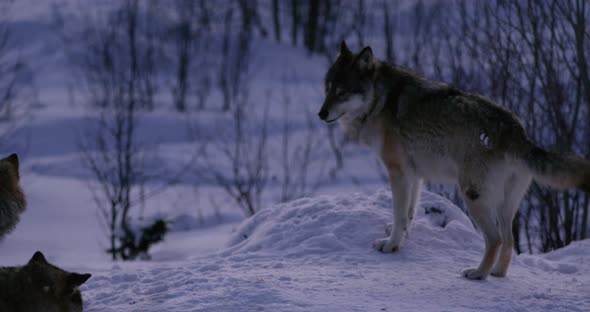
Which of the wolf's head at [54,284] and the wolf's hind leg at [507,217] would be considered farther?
the wolf's hind leg at [507,217]

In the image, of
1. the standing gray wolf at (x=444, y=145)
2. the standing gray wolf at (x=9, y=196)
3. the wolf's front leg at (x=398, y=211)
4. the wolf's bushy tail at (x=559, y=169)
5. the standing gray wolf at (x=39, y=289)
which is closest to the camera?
the standing gray wolf at (x=39, y=289)

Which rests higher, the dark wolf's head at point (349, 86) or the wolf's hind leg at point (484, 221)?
the dark wolf's head at point (349, 86)

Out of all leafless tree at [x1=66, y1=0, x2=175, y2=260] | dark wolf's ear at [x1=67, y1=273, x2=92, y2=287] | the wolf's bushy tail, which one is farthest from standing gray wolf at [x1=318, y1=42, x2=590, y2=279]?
leafless tree at [x1=66, y1=0, x2=175, y2=260]

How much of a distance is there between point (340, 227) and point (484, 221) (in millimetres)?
1640

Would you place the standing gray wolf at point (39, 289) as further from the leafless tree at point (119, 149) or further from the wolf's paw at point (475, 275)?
the leafless tree at point (119, 149)

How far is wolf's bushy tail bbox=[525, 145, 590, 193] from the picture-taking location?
4.88m

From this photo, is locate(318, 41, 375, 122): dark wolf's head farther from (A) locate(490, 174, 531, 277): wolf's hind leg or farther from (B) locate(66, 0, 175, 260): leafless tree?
(B) locate(66, 0, 175, 260): leafless tree

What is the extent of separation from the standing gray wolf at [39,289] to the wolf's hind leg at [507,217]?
340 cm

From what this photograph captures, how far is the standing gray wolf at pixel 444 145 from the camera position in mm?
5203

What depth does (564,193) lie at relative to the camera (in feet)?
31.6

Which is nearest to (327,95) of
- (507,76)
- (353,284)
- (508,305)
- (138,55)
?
(353,284)

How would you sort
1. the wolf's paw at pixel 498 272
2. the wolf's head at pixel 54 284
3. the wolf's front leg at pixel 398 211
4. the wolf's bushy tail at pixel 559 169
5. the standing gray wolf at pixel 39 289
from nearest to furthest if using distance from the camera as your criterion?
the standing gray wolf at pixel 39 289 < the wolf's head at pixel 54 284 < the wolf's bushy tail at pixel 559 169 < the wolf's paw at pixel 498 272 < the wolf's front leg at pixel 398 211

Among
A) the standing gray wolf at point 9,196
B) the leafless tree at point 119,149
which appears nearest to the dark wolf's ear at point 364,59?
the standing gray wolf at point 9,196

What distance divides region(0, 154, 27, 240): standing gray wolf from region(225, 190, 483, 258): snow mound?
214cm
